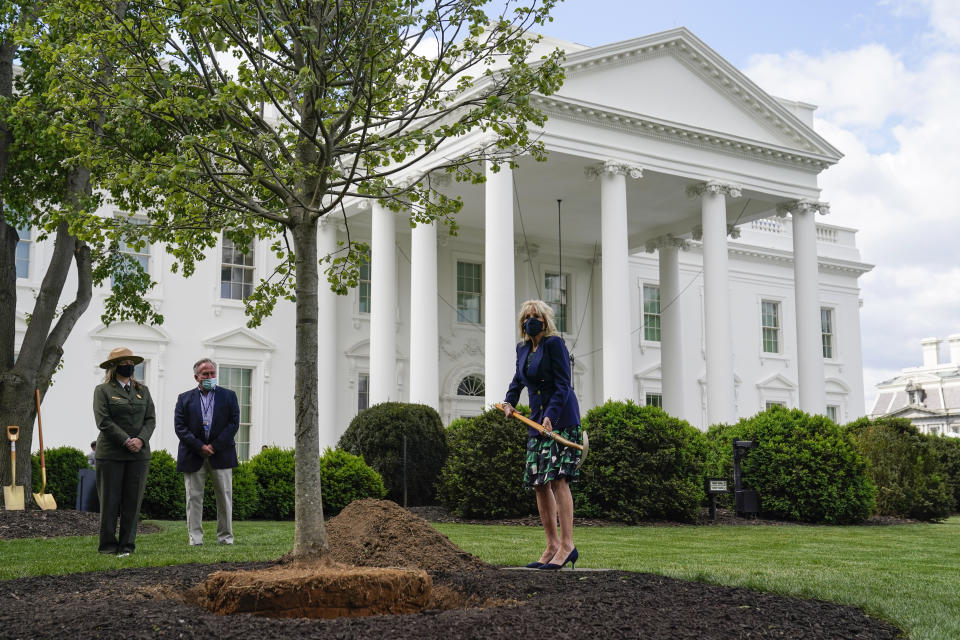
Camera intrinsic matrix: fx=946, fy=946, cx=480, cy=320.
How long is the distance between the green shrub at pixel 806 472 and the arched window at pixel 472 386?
11.9 meters

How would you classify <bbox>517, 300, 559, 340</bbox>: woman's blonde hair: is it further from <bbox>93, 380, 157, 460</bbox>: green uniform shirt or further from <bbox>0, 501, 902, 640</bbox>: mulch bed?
<bbox>93, 380, 157, 460</bbox>: green uniform shirt

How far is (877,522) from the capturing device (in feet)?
52.7

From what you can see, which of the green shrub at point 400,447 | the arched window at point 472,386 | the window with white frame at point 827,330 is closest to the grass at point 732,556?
the green shrub at point 400,447

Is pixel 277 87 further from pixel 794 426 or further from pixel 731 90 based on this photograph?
pixel 731 90

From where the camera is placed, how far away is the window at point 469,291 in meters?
27.2

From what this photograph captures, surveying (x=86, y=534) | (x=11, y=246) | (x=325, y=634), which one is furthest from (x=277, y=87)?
(x=11, y=246)

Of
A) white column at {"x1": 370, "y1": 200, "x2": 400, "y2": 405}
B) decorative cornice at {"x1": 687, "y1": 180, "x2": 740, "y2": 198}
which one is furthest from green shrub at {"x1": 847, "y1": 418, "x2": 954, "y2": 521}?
white column at {"x1": 370, "y1": 200, "x2": 400, "y2": 405}

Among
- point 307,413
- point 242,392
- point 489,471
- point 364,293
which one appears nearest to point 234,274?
point 242,392

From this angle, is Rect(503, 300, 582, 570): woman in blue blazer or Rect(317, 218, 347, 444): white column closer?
Rect(503, 300, 582, 570): woman in blue blazer

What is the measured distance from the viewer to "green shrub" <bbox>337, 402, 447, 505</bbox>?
16.7 metres

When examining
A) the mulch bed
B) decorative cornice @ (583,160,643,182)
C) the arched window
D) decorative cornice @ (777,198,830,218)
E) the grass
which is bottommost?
the grass

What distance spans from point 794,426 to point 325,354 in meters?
12.4

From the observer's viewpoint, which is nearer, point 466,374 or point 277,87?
point 277,87

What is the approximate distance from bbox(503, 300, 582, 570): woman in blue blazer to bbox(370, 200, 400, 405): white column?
14934mm
